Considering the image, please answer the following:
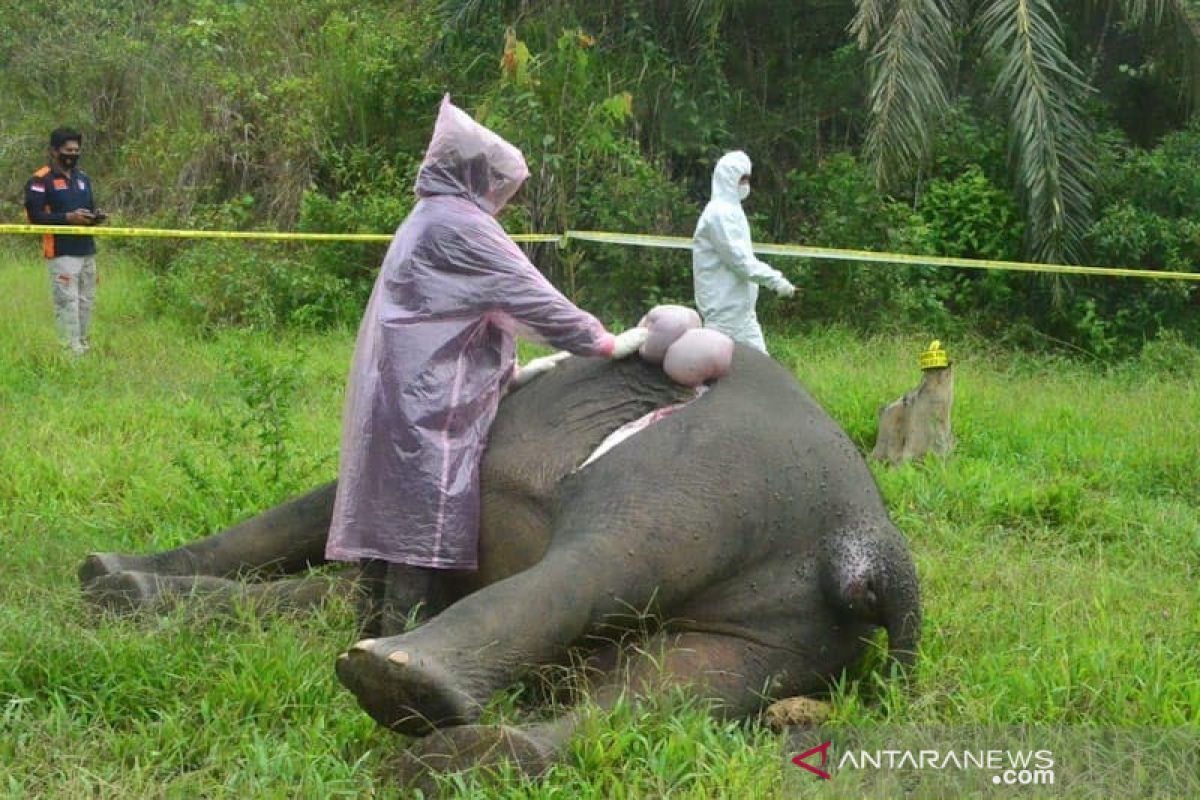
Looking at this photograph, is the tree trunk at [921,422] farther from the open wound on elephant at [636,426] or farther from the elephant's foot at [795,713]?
the elephant's foot at [795,713]

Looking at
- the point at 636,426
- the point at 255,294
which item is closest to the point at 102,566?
the point at 636,426

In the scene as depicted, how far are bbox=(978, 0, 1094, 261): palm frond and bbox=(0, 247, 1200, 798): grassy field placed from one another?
1.19m

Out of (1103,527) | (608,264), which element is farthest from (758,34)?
(1103,527)

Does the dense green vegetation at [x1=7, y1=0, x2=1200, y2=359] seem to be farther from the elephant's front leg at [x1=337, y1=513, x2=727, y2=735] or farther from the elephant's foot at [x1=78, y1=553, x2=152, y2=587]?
the elephant's front leg at [x1=337, y1=513, x2=727, y2=735]

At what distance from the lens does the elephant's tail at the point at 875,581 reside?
12.5 ft

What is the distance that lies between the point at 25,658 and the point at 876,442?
4.21m

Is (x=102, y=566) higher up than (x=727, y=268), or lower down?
lower down

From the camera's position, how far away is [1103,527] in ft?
19.6

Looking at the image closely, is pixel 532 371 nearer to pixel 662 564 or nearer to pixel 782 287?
pixel 662 564

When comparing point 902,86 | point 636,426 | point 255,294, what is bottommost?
point 255,294

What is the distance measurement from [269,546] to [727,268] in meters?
3.93

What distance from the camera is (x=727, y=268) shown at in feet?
27.0

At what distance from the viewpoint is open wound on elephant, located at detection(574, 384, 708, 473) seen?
414 cm

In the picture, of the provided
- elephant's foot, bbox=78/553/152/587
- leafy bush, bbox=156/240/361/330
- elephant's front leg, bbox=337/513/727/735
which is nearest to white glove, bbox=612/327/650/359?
elephant's front leg, bbox=337/513/727/735
